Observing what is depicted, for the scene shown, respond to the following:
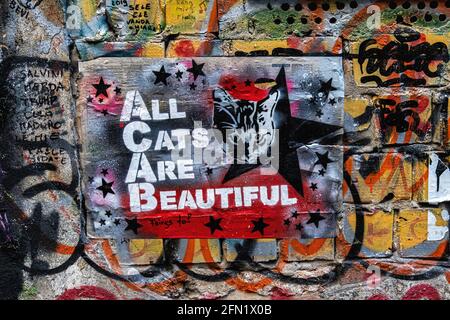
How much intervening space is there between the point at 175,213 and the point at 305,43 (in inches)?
47.7

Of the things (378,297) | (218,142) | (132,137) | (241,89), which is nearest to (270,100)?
(241,89)

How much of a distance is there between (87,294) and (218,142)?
46.8 inches

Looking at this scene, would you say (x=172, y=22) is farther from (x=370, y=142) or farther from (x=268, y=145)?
(x=370, y=142)

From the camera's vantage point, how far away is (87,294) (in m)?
3.25

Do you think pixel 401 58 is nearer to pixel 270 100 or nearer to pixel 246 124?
pixel 270 100

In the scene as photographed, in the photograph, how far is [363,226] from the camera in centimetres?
320

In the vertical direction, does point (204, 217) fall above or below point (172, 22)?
below

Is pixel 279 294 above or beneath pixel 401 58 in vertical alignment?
beneath

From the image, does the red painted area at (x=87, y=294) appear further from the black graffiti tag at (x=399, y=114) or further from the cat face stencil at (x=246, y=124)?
the black graffiti tag at (x=399, y=114)

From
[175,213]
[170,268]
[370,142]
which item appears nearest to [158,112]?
[175,213]

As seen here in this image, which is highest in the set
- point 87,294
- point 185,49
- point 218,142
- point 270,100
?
point 185,49

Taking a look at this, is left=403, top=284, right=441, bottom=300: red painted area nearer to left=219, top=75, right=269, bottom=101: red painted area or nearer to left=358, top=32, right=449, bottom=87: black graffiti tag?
left=358, top=32, right=449, bottom=87: black graffiti tag

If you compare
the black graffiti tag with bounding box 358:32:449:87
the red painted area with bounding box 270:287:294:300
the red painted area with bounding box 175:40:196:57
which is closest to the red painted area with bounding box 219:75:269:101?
the red painted area with bounding box 175:40:196:57

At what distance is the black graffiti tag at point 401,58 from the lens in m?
3.09
